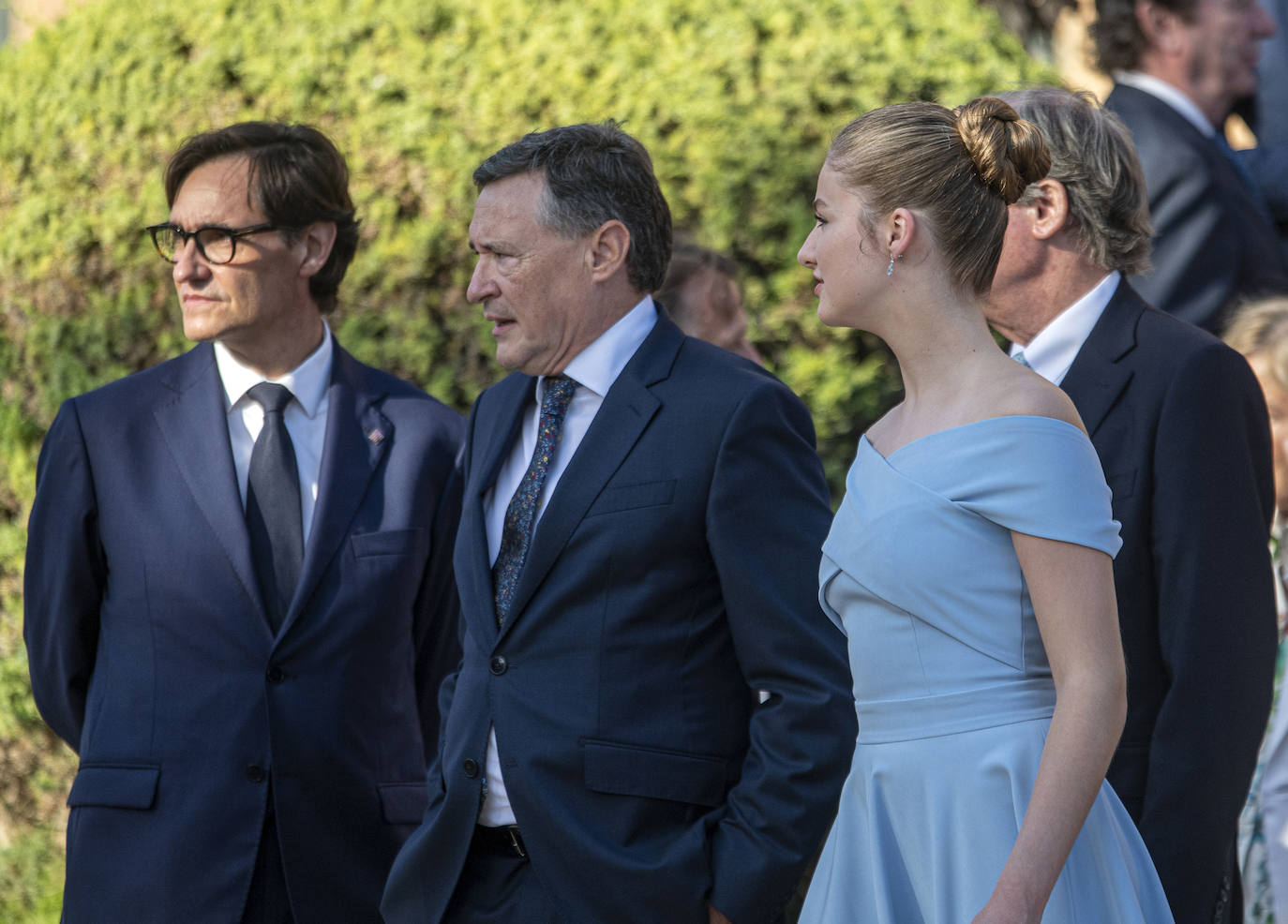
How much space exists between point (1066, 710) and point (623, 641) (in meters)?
0.98

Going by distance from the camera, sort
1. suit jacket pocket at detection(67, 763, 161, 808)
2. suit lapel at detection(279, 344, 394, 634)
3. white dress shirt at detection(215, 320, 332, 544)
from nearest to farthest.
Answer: suit jacket pocket at detection(67, 763, 161, 808), suit lapel at detection(279, 344, 394, 634), white dress shirt at detection(215, 320, 332, 544)

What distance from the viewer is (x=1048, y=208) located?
3.10 m

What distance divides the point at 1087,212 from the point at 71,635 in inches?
98.2

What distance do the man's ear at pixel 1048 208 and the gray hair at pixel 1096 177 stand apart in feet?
0.04

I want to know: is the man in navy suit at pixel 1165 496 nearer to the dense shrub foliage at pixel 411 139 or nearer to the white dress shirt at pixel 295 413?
the white dress shirt at pixel 295 413

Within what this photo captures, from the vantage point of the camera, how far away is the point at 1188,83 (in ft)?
20.3

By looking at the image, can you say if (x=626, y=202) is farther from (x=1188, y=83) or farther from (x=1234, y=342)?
(x=1188, y=83)

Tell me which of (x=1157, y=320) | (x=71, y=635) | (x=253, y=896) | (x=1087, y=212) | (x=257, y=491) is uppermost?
(x=1087, y=212)

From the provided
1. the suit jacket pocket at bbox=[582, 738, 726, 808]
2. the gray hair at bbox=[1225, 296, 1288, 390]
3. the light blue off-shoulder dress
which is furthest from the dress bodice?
the gray hair at bbox=[1225, 296, 1288, 390]

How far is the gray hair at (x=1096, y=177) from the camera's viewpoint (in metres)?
3.10

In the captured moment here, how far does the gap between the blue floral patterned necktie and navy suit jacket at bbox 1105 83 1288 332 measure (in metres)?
2.88

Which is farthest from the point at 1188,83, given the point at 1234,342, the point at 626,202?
the point at 626,202

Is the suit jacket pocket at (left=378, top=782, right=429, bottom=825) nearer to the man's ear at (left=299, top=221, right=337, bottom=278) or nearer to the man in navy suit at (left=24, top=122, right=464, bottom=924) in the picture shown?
the man in navy suit at (left=24, top=122, right=464, bottom=924)

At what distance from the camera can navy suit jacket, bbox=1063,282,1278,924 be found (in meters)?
2.75
